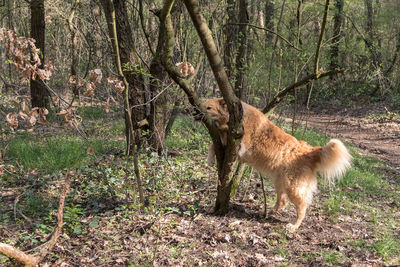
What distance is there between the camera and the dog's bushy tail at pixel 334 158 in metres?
4.35

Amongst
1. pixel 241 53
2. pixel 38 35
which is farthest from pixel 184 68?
pixel 38 35

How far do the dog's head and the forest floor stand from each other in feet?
3.27

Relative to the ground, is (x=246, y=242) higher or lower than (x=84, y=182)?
lower

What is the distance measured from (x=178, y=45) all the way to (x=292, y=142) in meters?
4.01

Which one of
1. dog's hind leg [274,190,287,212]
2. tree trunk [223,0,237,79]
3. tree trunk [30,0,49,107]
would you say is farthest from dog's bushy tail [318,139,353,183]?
tree trunk [30,0,49,107]

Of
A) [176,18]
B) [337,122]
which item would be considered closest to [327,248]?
[176,18]

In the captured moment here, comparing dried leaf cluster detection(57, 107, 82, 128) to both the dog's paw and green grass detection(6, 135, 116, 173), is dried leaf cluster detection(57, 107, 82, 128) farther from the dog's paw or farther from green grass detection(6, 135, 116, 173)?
the dog's paw

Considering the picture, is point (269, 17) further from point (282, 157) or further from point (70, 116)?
point (70, 116)

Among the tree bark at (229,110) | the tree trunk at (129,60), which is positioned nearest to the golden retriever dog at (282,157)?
the tree bark at (229,110)

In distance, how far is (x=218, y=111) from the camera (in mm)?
4758

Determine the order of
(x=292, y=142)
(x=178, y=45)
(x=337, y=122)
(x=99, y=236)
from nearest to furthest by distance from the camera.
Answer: (x=99, y=236)
(x=292, y=142)
(x=178, y=45)
(x=337, y=122)

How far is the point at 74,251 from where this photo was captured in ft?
12.0

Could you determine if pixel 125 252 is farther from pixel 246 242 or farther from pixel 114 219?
pixel 246 242

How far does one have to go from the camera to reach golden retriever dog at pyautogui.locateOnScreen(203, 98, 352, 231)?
15.0 ft
